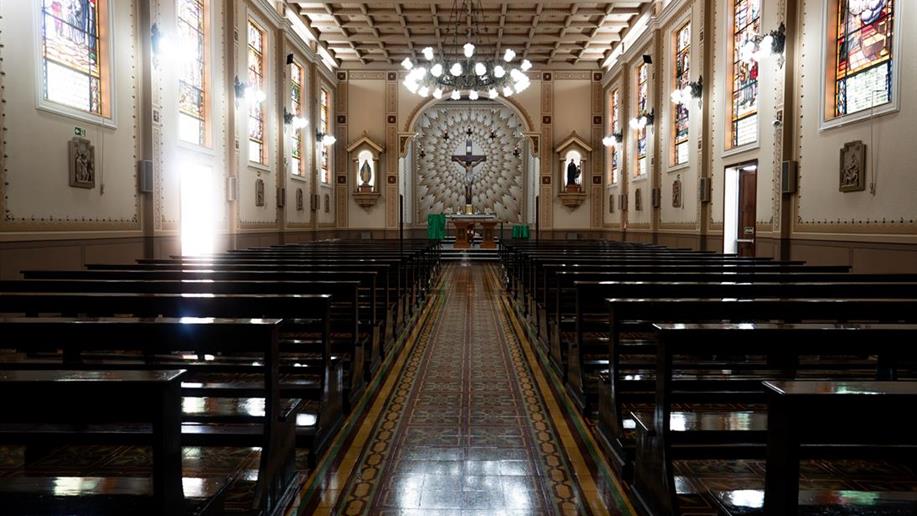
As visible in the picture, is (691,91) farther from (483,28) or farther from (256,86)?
(256,86)

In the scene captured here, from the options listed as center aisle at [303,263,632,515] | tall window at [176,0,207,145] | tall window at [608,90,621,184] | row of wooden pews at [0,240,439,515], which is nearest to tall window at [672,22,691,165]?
tall window at [608,90,621,184]

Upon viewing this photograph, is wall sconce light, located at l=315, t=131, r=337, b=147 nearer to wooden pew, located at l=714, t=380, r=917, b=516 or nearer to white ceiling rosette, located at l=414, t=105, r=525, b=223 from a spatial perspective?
white ceiling rosette, located at l=414, t=105, r=525, b=223

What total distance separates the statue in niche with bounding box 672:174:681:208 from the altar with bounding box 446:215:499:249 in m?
7.22

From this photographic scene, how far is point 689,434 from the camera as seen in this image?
2822mm

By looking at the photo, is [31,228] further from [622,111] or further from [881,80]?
[622,111]

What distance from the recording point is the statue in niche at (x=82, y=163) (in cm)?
767

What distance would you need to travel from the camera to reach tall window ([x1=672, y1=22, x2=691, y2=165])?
45.8 feet

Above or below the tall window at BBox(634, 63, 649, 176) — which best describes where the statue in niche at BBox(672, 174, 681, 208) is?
below

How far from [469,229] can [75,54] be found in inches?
568

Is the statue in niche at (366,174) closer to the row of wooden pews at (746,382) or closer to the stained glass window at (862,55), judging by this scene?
the stained glass window at (862,55)

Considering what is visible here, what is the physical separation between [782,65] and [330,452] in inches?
369

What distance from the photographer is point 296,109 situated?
1731 cm

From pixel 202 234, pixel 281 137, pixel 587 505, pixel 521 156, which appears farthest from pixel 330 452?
pixel 521 156

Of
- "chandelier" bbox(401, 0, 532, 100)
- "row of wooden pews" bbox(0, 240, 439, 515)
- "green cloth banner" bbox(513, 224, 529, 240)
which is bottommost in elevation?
"row of wooden pews" bbox(0, 240, 439, 515)
